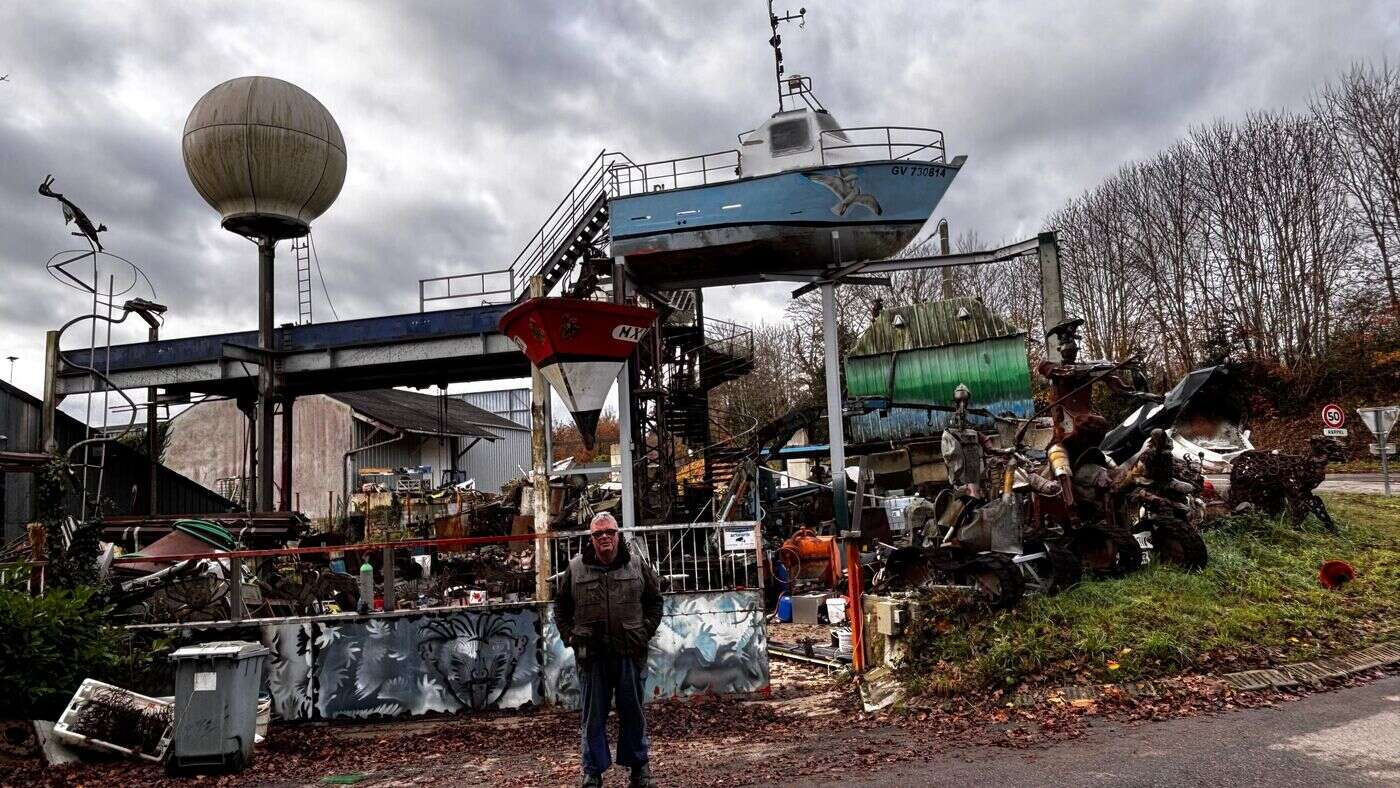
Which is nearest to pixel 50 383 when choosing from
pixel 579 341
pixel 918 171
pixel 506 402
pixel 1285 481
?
pixel 579 341

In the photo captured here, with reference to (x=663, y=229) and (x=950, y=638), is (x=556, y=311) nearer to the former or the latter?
(x=663, y=229)

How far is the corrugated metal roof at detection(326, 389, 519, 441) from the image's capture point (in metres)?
42.7

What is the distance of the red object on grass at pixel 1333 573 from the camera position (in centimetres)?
1006

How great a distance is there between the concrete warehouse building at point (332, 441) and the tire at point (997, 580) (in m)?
33.0

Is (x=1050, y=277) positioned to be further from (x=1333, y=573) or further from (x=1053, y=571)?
(x=1053, y=571)

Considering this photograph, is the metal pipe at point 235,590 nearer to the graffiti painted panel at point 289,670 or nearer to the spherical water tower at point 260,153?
the graffiti painted panel at point 289,670

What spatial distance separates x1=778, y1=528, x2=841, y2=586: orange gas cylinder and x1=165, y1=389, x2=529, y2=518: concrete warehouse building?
24.9 metres

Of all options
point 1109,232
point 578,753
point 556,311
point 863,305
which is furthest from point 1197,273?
point 578,753

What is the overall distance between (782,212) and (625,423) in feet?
20.1

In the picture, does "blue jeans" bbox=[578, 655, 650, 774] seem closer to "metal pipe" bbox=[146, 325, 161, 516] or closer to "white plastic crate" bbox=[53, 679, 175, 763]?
"white plastic crate" bbox=[53, 679, 175, 763]

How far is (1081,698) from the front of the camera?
8.16 metres

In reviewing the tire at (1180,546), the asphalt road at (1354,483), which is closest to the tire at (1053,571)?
the tire at (1180,546)

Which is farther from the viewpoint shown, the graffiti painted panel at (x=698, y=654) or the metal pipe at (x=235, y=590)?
the graffiti painted panel at (x=698, y=654)

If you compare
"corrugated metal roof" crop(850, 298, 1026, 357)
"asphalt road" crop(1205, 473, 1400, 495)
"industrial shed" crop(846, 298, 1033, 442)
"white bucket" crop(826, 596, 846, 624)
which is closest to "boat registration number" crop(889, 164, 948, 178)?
Result: "asphalt road" crop(1205, 473, 1400, 495)
